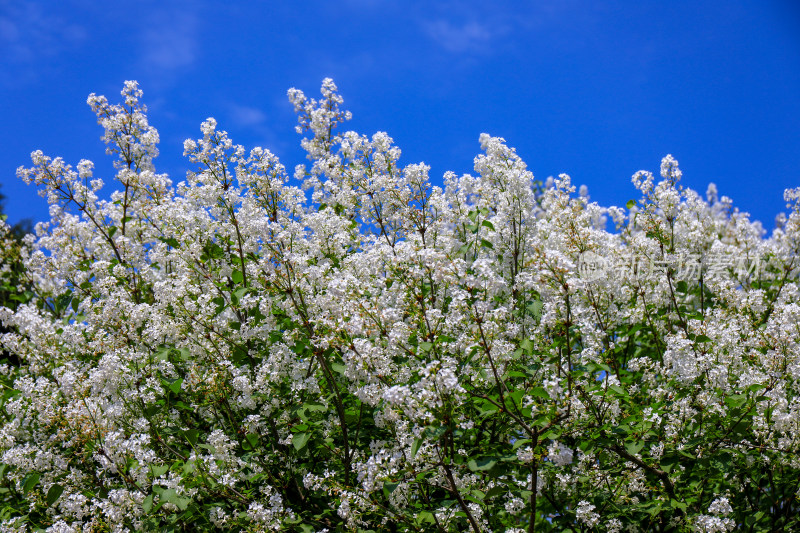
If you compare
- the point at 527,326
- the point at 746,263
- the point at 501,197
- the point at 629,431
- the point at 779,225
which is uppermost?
the point at 779,225

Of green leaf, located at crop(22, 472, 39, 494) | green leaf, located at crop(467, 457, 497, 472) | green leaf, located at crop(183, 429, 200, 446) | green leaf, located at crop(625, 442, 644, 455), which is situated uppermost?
green leaf, located at crop(183, 429, 200, 446)

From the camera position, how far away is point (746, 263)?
38.1 ft

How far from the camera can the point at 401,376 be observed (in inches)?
231

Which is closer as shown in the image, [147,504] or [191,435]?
[147,504]

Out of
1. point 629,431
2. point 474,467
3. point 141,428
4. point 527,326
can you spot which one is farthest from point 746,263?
point 141,428

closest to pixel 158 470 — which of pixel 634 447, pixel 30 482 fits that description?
pixel 30 482

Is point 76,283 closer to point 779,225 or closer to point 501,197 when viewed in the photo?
point 501,197

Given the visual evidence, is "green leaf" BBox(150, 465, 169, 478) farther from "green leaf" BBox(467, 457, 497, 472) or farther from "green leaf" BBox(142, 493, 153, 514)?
"green leaf" BBox(467, 457, 497, 472)

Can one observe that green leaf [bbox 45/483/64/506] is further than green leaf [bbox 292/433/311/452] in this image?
Yes

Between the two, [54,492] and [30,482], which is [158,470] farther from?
[30,482]

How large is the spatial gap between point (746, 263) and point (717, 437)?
20.6 feet

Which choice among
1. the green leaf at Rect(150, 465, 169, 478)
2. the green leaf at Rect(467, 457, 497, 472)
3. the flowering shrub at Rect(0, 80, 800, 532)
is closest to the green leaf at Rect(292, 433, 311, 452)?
the flowering shrub at Rect(0, 80, 800, 532)

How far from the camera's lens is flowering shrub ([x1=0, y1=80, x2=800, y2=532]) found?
224 inches

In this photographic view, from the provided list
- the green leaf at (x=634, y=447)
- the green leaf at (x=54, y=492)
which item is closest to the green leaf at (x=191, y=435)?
the green leaf at (x=54, y=492)
